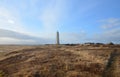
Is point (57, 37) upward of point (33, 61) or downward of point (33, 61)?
upward

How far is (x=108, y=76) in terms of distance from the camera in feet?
64.4

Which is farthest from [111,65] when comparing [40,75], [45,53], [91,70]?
[45,53]

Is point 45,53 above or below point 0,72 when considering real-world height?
above

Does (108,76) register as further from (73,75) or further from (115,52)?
(115,52)

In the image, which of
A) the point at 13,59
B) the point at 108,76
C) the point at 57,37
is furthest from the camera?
the point at 57,37

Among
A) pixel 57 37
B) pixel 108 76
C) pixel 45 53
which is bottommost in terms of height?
pixel 108 76

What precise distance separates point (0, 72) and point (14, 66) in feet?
5.78

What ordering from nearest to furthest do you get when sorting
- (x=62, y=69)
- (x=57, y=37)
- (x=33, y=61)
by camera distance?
(x=62, y=69) → (x=33, y=61) → (x=57, y=37)

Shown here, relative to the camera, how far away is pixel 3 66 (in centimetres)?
2462

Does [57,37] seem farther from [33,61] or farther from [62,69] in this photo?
[62,69]

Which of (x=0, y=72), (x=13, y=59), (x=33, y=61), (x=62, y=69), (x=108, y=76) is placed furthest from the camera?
(x=13, y=59)

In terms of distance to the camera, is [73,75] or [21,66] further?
[21,66]

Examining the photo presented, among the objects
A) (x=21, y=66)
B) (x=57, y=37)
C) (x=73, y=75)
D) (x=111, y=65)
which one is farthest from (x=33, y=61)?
(x=57, y=37)

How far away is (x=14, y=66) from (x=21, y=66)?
85cm
